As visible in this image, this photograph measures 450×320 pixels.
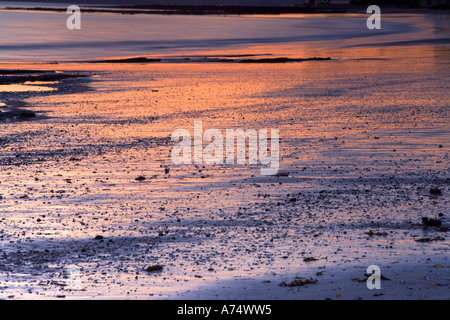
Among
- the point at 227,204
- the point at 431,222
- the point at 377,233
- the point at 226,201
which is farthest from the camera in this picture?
the point at 226,201

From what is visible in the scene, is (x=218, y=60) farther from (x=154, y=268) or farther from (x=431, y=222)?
(x=154, y=268)

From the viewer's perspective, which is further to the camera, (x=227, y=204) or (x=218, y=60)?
(x=218, y=60)

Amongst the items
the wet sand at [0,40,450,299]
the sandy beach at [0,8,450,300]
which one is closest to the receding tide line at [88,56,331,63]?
the sandy beach at [0,8,450,300]

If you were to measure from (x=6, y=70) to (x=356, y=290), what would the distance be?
29.4 metres

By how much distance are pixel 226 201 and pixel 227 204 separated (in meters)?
0.15

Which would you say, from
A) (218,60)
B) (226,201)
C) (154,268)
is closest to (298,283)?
(154,268)

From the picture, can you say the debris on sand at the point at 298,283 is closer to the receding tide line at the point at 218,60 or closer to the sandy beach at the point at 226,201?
the sandy beach at the point at 226,201

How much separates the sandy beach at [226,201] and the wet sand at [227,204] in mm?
28

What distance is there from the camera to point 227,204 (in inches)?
393

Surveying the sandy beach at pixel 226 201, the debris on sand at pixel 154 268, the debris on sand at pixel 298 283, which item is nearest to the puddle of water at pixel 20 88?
the sandy beach at pixel 226 201

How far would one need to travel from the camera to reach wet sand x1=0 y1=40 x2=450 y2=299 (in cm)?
702

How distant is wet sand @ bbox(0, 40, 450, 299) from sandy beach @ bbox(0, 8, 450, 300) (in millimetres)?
28

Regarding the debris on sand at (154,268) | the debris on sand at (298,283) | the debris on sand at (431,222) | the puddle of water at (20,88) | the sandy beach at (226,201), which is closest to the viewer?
the debris on sand at (298,283)

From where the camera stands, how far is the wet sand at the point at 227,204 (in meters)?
7.02
